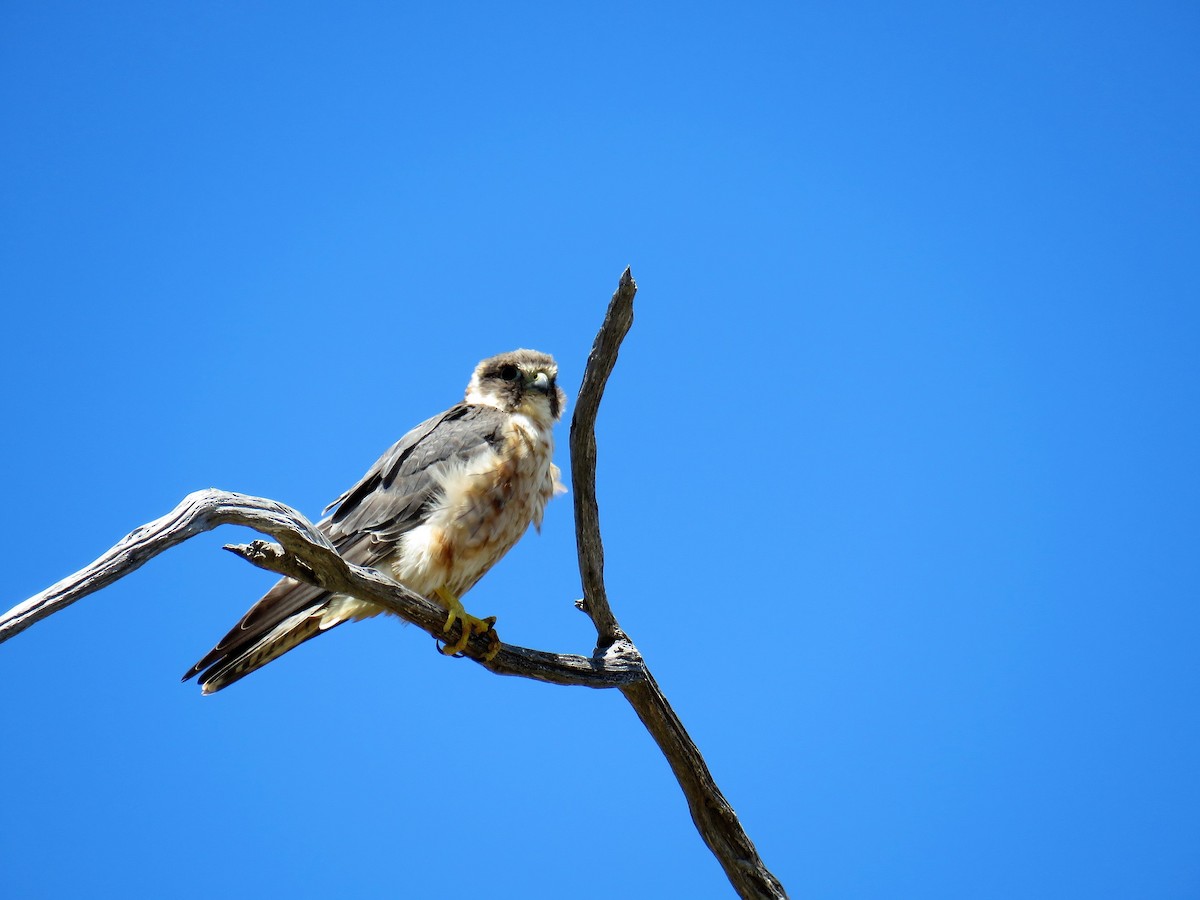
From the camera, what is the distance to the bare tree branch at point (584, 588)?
2.08 m

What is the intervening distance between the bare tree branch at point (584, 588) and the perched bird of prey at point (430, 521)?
13.4 inches

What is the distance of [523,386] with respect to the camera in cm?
411

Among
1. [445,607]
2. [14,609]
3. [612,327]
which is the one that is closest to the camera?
[14,609]

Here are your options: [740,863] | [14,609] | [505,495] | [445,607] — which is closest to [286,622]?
[445,607]

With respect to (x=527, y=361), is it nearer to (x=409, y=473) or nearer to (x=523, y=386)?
(x=523, y=386)

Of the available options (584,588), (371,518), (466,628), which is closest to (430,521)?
(371,518)

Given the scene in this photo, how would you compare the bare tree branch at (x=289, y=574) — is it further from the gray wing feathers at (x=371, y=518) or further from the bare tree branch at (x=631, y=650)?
the gray wing feathers at (x=371, y=518)

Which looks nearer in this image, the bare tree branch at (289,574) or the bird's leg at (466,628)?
the bare tree branch at (289,574)

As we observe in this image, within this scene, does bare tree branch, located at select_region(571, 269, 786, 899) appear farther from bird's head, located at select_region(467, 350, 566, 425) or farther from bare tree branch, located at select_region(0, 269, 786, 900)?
bird's head, located at select_region(467, 350, 566, 425)

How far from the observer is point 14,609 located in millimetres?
1957

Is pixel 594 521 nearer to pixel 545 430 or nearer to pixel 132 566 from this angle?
pixel 545 430

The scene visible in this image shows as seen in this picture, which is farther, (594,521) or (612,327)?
(594,521)

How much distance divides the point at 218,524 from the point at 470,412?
1.78 meters

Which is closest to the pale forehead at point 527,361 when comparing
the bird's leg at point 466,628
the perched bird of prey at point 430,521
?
the perched bird of prey at point 430,521
